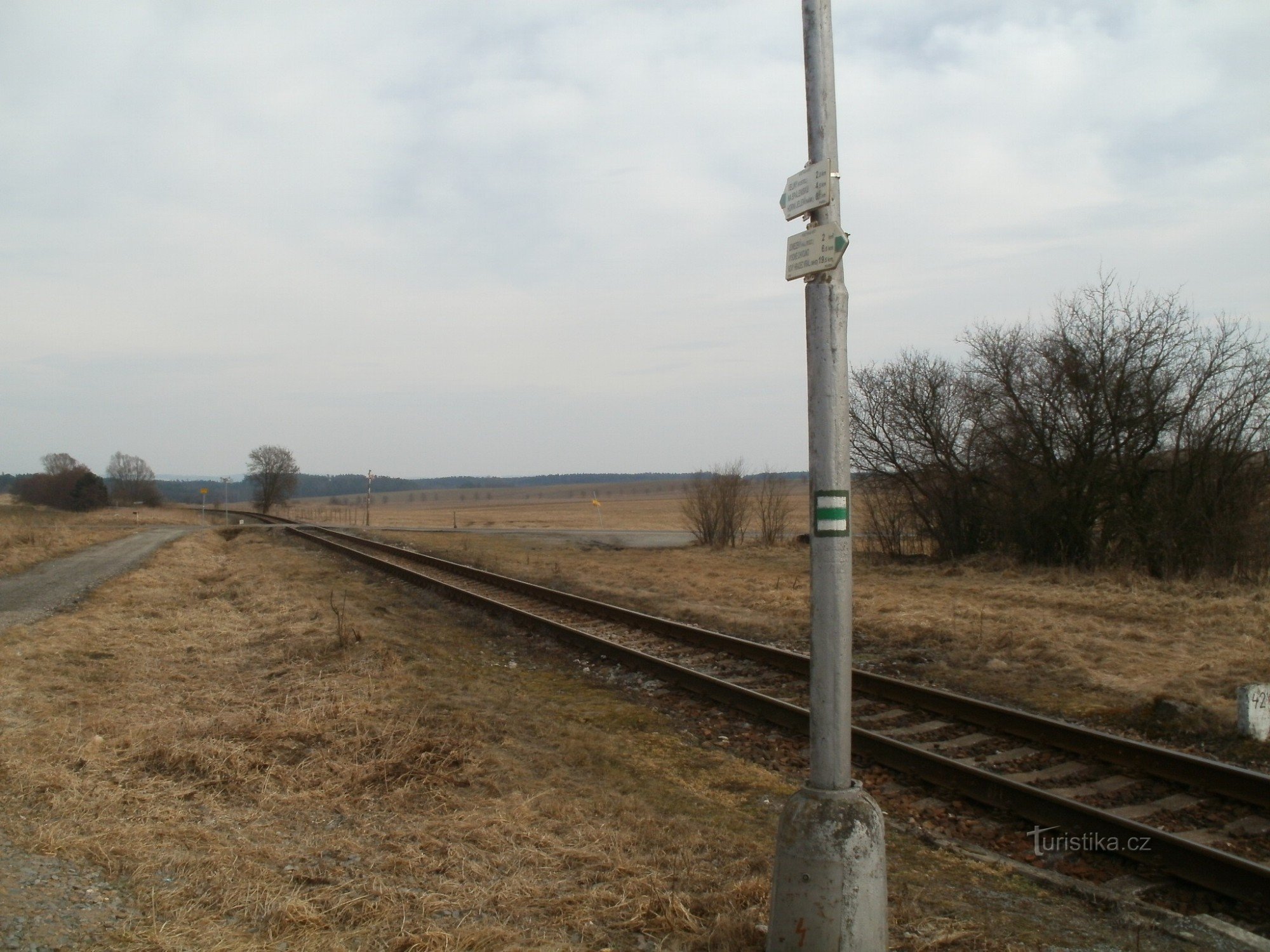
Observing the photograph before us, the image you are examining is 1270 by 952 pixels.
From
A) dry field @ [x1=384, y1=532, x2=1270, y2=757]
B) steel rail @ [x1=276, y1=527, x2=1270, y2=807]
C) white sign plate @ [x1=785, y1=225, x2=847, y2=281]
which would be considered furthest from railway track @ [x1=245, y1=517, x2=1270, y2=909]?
white sign plate @ [x1=785, y1=225, x2=847, y2=281]

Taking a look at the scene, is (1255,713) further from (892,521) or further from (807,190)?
(892,521)

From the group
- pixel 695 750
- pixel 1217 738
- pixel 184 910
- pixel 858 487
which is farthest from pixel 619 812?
pixel 858 487

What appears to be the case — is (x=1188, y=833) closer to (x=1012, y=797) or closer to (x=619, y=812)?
(x=1012, y=797)

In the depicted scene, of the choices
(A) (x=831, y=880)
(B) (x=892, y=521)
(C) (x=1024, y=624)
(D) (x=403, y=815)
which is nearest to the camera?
(A) (x=831, y=880)

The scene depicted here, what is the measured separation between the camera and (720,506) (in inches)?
1318

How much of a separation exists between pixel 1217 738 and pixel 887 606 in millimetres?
7513

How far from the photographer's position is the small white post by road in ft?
25.2

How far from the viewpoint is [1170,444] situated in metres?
20.1

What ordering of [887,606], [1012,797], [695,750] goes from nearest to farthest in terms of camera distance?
1. [1012,797]
2. [695,750]
3. [887,606]

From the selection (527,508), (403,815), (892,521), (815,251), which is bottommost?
(403,815)

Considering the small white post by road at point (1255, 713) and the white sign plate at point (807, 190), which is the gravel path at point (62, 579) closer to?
the white sign plate at point (807, 190)

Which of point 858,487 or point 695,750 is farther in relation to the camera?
point 858,487

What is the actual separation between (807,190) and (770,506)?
29.8 metres

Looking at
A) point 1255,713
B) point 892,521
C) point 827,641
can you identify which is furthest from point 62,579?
point 892,521
